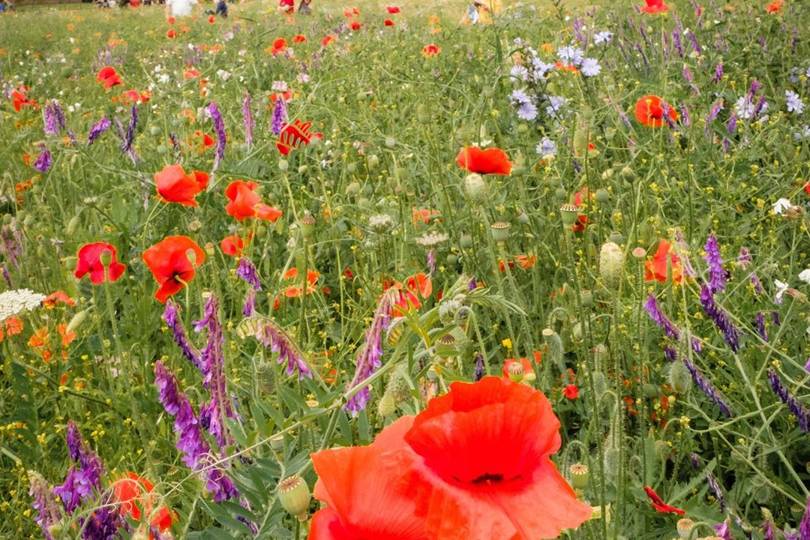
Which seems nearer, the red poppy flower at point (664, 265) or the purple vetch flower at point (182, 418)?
the purple vetch flower at point (182, 418)

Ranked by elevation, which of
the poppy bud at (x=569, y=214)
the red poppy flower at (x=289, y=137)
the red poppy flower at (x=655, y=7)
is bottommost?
the red poppy flower at (x=289, y=137)

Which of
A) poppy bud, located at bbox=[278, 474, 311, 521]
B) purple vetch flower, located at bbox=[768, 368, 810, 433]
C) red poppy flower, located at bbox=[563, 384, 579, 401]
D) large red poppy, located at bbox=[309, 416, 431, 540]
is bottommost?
red poppy flower, located at bbox=[563, 384, 579, 401]

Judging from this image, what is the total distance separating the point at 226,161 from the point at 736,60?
244 centimetres

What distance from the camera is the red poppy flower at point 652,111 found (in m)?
2.59

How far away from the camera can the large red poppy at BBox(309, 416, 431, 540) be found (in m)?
0.61

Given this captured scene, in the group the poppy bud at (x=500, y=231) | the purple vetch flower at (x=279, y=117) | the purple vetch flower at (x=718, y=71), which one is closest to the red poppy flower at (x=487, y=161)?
the poppy bud at (x=500, y=231)

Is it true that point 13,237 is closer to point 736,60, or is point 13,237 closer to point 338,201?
point 338,201

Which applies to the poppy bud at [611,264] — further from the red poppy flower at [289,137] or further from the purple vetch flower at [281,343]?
the red poppy flower at [289,137]

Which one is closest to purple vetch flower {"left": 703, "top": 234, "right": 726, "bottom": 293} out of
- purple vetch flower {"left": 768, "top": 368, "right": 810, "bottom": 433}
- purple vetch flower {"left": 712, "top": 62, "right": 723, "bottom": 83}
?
purple vetch flower {"left": 768, "top": 368, "right": 810, "bottom": 433}

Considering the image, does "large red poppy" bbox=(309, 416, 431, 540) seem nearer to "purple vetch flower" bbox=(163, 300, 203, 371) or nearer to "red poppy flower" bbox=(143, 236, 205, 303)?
"purple vetch flower" bbox=(163, 300, 203, 371)

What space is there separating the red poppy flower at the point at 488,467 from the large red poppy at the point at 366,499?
0.01 m

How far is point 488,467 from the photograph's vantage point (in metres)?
0.64

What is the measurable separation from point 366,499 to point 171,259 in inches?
46.4

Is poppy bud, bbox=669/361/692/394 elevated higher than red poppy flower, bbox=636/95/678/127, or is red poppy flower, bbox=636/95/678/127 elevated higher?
red poppy flower, bbox=636/95/678/127
